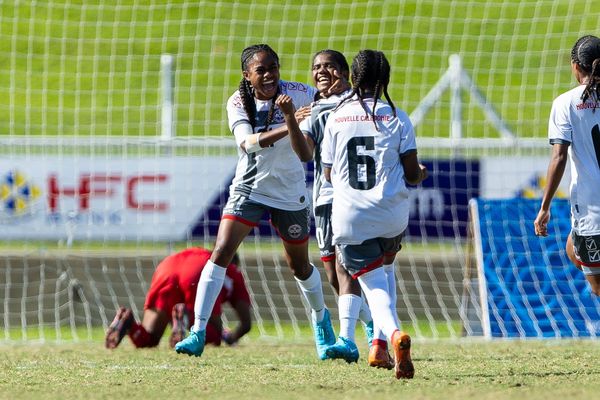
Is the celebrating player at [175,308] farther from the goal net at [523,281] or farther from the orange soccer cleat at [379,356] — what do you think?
the orange soccer cleat at [379,356]

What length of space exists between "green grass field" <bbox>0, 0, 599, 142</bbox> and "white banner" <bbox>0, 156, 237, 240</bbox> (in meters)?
6.19

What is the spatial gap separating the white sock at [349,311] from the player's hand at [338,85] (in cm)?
134

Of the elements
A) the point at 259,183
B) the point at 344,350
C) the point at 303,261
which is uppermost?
the point at 259,183

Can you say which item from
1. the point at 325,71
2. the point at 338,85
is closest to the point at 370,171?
the point at 338,85

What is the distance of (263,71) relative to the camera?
24.8 feet

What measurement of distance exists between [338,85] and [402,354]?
212 cm

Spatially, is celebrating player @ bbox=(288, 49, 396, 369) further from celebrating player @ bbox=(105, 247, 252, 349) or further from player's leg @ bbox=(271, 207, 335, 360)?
celebrating player @ bbox=(105, 247, 252, 349)

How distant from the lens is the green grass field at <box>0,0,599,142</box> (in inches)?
798

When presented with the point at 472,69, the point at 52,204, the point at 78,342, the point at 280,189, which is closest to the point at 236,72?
the point at 472,69

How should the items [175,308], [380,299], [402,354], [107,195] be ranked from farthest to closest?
1. [107,195]
2. [175,308]
3. [380,299]
4. [402,354]

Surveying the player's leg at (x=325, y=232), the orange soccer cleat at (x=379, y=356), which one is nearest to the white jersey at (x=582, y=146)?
the orange soccer cleat at (x=379, y=356)

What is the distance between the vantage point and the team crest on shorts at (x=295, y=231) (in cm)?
785

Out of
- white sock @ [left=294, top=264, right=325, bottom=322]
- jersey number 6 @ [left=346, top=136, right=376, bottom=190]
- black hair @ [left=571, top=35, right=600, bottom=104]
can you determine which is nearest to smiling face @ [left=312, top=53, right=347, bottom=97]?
jersey number 6 @ [left=346, top=136, right=376, bottom=190]

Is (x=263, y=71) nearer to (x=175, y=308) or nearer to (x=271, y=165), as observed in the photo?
(x=271, y=165)
